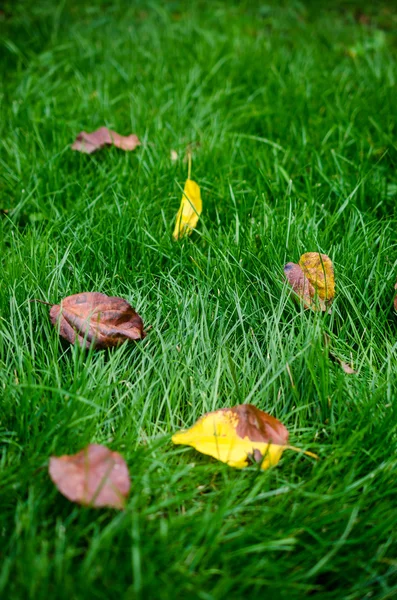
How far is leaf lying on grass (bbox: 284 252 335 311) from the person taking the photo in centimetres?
179

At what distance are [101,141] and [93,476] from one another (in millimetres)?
1769

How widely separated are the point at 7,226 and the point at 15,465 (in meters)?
1.25

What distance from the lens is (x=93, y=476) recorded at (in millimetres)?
1214

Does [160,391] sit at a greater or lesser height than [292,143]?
lesser

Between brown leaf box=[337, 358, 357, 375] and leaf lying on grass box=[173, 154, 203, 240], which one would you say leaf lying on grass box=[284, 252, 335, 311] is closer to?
brown leaf box=[337, 358, 357, 375]

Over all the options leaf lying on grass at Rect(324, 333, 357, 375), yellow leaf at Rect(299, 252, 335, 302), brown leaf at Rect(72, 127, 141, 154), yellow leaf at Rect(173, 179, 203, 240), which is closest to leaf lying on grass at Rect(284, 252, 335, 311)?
yellow leaf at Rect(299, 252, 335, 302)

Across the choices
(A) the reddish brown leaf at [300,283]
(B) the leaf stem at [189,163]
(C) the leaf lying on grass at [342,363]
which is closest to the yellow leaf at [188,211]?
(B) the leaf stem at [189,163]

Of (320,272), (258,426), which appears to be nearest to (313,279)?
(320,272)

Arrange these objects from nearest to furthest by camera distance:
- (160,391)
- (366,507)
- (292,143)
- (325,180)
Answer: (366,507)
(160,391)
(325,180)
(292,143)

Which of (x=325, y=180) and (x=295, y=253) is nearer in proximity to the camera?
(x=295, y=253)

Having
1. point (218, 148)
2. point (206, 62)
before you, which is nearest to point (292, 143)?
point (218, 148)

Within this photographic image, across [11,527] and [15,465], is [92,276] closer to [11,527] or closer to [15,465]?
[15,465]

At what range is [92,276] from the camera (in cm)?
197

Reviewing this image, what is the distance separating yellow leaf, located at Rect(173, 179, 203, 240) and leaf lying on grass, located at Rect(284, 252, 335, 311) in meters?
0.45
